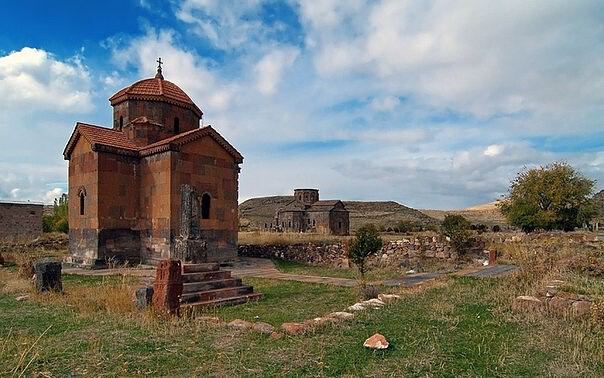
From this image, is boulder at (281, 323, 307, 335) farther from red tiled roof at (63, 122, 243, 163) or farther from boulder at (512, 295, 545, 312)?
red tiled roof at (63, 122, 243, 163)

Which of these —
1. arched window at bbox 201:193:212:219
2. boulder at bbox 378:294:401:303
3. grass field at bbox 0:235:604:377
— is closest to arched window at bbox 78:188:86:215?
arched window at bbox 201:193:212:219

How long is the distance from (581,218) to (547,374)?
26947mm

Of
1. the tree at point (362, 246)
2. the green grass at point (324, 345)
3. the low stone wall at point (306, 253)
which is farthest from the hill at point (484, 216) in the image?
the green grass at point (324, 345)

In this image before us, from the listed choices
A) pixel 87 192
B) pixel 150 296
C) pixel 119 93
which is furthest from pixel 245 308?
pixel 119 93

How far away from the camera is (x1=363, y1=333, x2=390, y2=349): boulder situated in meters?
4.95

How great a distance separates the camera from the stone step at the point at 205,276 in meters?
8.96

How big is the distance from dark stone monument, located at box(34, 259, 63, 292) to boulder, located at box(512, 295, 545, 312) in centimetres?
948

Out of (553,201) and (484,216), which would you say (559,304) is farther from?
(484,216)

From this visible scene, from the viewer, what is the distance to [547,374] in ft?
13.6

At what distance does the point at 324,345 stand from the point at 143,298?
404cm

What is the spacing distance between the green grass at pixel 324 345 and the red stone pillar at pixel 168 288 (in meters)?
0.46

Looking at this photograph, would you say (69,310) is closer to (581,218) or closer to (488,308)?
(488,308)

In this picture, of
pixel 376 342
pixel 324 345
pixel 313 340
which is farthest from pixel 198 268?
pixel 376 342

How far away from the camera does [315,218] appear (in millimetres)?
48062
